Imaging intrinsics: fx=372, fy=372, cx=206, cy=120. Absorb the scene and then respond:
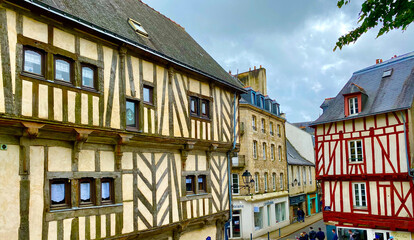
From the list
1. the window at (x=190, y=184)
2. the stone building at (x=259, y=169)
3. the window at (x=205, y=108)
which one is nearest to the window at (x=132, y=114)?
the window at (x=190, y=184)

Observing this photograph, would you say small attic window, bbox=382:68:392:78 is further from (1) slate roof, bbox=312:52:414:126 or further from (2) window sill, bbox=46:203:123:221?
(2) window sill, bbox=46:203:123:221

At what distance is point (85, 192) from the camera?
8.38 metres

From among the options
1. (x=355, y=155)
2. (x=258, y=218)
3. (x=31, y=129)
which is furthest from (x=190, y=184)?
(x=258, y=218)

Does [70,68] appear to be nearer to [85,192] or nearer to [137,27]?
[85,192]

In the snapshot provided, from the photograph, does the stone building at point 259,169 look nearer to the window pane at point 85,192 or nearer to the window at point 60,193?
the window pane at point 85,192

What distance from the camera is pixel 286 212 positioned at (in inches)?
1085

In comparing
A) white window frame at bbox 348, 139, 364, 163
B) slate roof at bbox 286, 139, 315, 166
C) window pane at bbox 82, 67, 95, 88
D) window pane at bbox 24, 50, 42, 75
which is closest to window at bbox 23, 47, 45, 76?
window pane at bbox 24, 50, 42, 75

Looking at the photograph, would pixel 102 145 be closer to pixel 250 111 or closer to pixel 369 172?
pixel 369 172

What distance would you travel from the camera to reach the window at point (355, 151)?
18038 mm

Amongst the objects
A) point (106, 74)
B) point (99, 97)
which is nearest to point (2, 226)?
point (99, 97)

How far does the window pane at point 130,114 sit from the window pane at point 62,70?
1.83m

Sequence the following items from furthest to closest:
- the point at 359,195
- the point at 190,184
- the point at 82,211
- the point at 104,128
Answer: the point at 359,195 → the point at 190,184 → the point at 104,128 → the point at 82,211

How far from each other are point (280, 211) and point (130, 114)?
20.1 meters

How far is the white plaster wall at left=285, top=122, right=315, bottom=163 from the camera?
3373 centimetres
